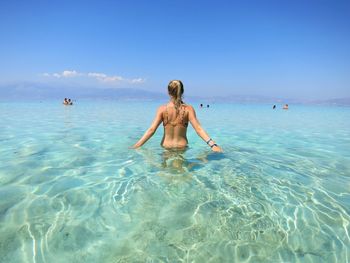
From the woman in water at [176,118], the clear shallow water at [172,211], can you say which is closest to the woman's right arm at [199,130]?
the woman in water at [176,118]

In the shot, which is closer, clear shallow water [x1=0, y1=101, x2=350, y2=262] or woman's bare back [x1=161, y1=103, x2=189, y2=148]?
clear shallow water [x1=0, y1=101, x2=350, y2=262]

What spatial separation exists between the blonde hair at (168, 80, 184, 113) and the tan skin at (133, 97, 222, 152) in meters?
0.11

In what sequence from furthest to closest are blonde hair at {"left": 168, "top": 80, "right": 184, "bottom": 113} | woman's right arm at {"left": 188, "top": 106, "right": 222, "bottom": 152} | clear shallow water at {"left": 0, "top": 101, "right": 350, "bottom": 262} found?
woman's right arm at {"left": 188, "top": 106, "right": 222, "bottom": 152}
blonde hair at {"left": 168, "top": 80, "right": 184, "bottom": 113}
clear shallow water at {"left": 0, "top": 101, "right": 350, "bottom": 262}

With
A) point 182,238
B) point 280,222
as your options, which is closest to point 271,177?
point 280,222

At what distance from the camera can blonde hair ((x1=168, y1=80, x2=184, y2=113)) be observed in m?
5.34

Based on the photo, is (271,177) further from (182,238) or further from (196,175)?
(182,238)

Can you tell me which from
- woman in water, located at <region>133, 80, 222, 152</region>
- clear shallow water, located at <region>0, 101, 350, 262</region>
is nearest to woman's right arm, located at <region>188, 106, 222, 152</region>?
woman in water, located at <region>133, 80, 222, 152</region>

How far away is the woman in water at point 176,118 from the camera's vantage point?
17.7 ft

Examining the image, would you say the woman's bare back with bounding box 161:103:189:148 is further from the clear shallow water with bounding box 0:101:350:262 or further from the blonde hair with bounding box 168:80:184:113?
the clear shallow water with bounding box 0:101:350:262

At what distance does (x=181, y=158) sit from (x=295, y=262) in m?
3.34

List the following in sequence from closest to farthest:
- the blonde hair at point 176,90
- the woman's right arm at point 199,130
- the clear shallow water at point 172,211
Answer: the clear shallow water at point 172,211 → the blonde hair at point 176,90 → the woman's right arm at point 199,130

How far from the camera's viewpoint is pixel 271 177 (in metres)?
4.60

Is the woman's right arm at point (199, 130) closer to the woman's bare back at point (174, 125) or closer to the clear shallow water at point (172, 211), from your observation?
the woman's bare back at point (174, 125)

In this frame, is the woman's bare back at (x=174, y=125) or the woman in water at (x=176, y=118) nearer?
the woman in water at (x=176, y=118)
